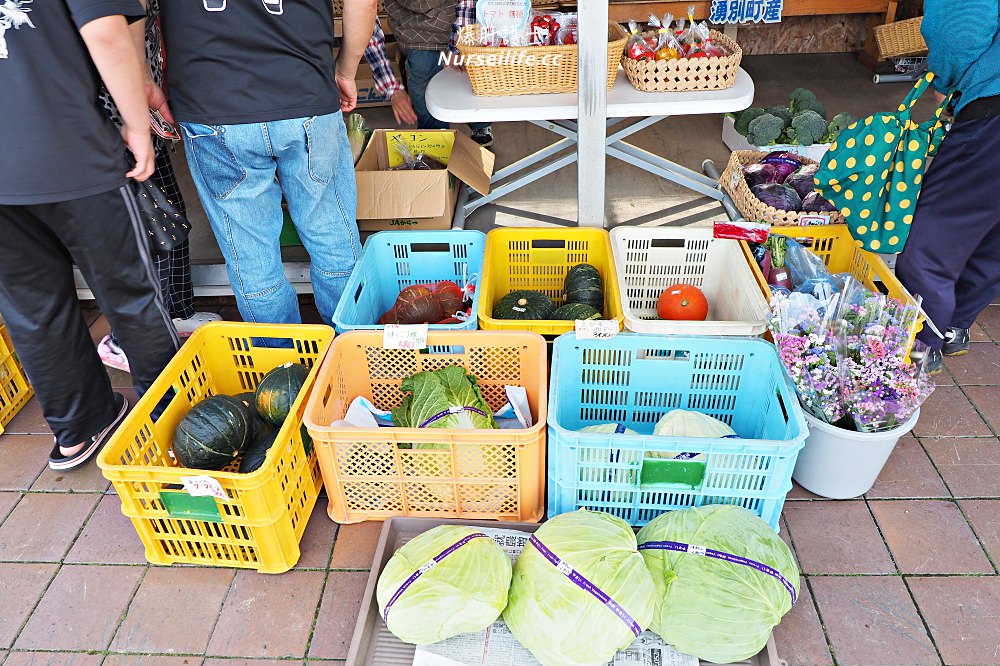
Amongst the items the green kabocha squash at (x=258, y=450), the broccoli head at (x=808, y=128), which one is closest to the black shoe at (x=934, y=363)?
the broccoli head at (x=808, y=128)

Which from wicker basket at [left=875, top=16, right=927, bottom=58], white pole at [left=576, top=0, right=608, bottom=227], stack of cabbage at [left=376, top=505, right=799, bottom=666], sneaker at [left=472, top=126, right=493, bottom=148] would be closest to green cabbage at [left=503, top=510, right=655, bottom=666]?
stack of cabbage at [left=376, top=505, right=799, bottom=666]

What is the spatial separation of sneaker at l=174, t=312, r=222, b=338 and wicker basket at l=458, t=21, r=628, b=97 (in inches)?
65.0

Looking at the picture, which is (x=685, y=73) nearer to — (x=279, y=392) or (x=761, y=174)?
(x=761, y=174)

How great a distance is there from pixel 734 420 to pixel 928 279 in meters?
0.97

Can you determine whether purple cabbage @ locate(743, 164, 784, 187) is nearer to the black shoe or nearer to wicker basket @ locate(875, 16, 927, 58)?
the black shoe

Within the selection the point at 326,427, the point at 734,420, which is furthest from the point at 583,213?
the point at 326,427

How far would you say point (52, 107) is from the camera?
1.92 meters

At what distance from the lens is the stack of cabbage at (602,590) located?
1705mm

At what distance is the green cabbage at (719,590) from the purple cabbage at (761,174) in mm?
2067

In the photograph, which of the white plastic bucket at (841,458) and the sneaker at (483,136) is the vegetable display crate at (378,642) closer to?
the white plastic bucket at (841,458)

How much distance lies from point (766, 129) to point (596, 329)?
90.7 inches

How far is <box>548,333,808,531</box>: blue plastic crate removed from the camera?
192 cm

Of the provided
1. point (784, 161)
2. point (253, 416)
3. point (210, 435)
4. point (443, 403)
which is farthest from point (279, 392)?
point (784, 161)

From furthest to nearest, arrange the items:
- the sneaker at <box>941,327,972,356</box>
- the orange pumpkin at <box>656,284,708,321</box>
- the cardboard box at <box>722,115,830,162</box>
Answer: the cardboard box at <box>722,115,830,162</box>, the sneaker at <box>941,327,972,356</box>, the orange pumpkin at <box>656,284,708,321</box>
